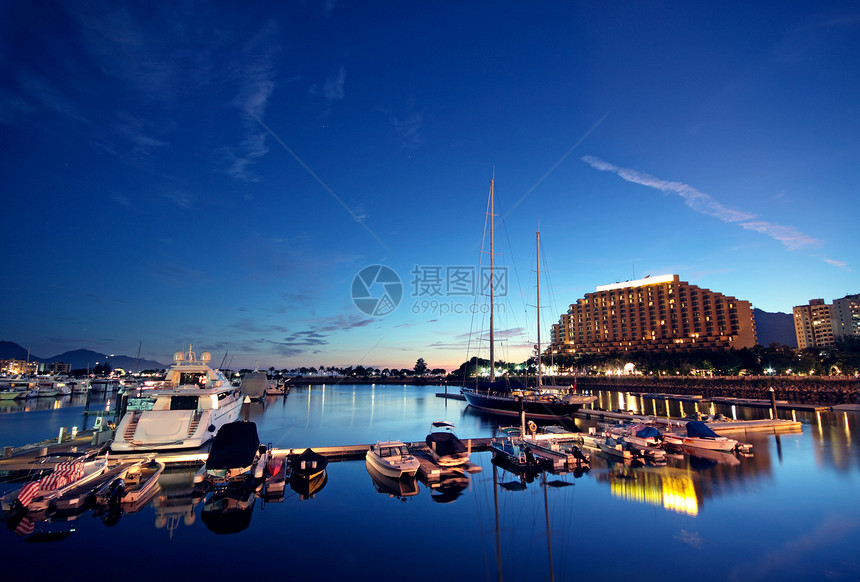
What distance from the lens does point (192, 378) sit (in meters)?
37.4

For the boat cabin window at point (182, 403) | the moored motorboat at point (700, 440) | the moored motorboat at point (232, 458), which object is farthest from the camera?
the moored motorboat at point (700, 440)

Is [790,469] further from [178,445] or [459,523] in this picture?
[178,445]

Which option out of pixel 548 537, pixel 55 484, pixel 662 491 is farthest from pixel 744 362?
pixel 55 484

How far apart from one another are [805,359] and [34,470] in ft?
464

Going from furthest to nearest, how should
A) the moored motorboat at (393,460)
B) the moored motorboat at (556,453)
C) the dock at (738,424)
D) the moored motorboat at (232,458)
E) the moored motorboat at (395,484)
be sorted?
the dock at (738,424)
the moored motorboat at (556,453)
the moored motorboat at (393,460)
the moored motorboat at (395,484)
the moored motorboat at (232,458)

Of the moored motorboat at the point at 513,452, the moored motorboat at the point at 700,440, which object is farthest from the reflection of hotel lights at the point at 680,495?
the moored motorboat at the point at 513,452

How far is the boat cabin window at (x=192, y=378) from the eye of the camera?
36.0 meters

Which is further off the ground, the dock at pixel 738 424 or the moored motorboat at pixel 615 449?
the dock at pixel 738 424

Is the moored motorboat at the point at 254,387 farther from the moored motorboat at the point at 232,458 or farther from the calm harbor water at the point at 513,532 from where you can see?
the moored motorboat at the point at 232,458

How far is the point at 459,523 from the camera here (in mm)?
18562

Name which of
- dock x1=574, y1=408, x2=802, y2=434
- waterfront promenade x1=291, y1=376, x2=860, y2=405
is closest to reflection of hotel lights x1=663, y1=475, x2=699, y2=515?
dock x1=574, y1=408, x2=802, y2=434

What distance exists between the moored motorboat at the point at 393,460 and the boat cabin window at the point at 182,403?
1388 cm

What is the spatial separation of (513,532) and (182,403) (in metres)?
25.3

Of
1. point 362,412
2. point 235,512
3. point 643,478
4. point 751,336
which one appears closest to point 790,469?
point 643,478
